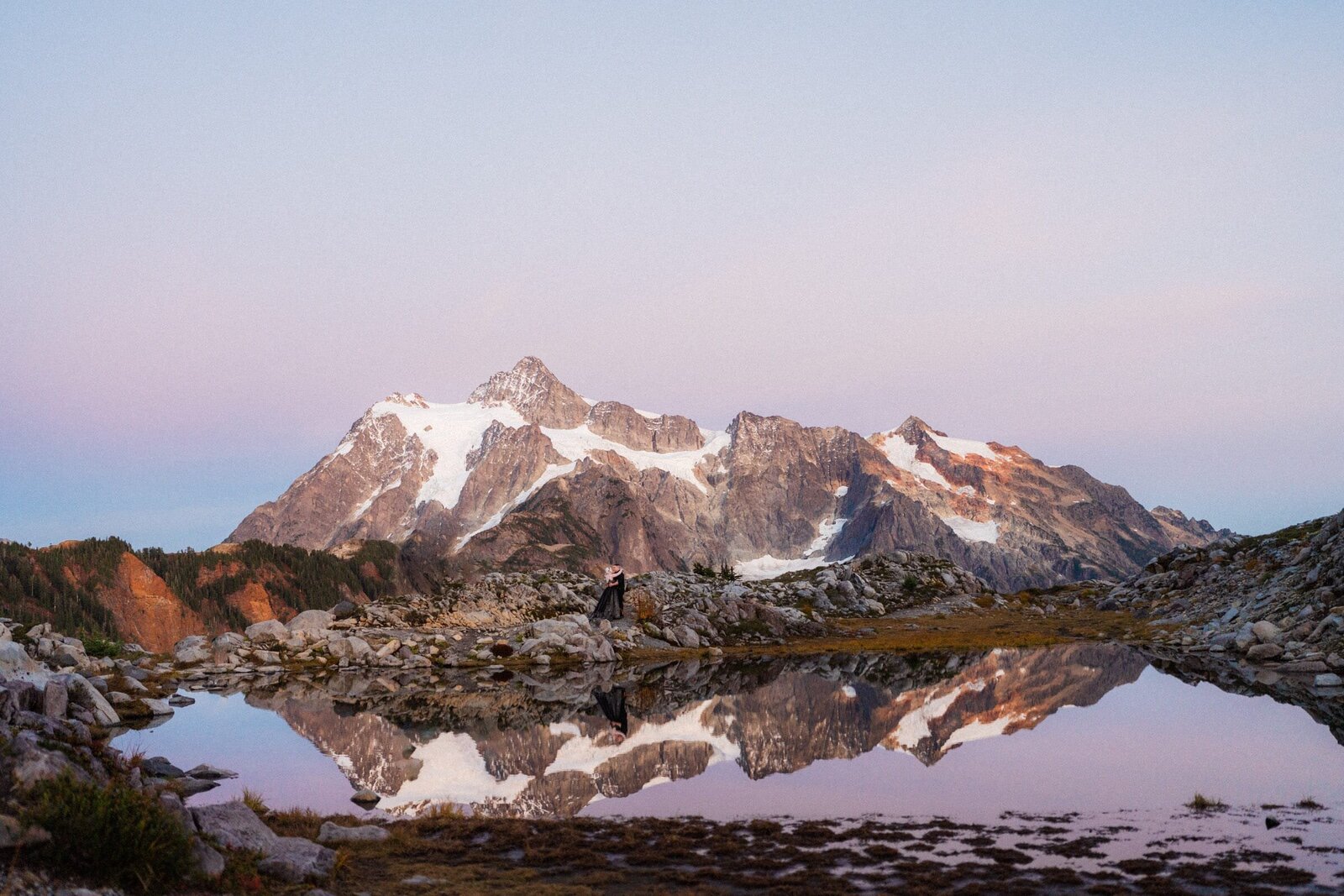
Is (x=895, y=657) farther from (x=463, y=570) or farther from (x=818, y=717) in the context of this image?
(x=463, y=570)

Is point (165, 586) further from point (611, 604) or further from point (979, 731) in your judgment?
point (979, 731)

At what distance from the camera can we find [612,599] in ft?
221

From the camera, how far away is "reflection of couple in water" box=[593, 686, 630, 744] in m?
33.7

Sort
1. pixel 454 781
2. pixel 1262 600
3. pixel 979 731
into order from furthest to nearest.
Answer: pixel 1262 600, pixel 979 731, pixel 454 781

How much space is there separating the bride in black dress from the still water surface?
16244 mm

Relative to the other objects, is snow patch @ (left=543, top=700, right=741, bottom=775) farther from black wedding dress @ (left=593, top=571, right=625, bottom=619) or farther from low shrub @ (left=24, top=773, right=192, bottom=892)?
black wedding dress @ (left=593, top=571, right=625, bottom=619)

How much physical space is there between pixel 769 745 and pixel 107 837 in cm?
2148

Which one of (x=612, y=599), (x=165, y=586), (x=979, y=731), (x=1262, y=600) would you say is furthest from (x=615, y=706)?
(x=165, y=586)

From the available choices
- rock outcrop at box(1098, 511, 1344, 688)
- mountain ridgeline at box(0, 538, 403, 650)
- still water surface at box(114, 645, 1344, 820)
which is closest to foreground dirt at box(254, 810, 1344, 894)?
still water surface at box(114, 645, 1344, 820)

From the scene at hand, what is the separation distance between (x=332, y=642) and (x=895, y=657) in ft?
111

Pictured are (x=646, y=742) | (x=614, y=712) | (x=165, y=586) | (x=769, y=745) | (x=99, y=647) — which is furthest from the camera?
(x=165, y=586)

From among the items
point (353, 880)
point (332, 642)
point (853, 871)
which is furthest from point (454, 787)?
point (332, 642)

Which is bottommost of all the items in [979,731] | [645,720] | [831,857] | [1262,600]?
[831,857]

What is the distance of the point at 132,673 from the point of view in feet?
161
